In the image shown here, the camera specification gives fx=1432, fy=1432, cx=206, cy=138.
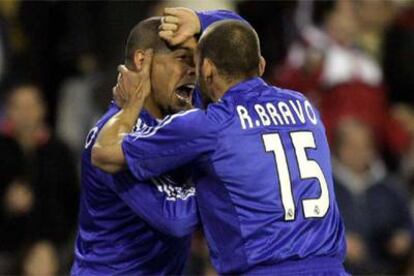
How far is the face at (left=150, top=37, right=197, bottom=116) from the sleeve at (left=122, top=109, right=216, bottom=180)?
1.42 feet

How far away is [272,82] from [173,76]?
4.74 m

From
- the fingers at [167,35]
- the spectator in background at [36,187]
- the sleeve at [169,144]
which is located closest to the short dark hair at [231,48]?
the sleeve at [169,144]

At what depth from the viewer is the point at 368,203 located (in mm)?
10000

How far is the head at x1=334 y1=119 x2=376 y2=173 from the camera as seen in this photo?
33.0ft

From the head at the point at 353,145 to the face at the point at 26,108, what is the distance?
218cm

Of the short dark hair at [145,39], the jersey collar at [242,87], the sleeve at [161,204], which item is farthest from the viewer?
the short dark hair at [145,39]

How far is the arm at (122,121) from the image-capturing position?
5.81m

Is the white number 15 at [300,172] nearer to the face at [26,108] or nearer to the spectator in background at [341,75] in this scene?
the spectator in background at [341,75]

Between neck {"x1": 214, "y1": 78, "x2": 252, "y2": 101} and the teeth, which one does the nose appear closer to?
the teeth

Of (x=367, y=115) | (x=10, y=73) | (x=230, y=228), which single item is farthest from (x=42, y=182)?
(x=230, y=228)

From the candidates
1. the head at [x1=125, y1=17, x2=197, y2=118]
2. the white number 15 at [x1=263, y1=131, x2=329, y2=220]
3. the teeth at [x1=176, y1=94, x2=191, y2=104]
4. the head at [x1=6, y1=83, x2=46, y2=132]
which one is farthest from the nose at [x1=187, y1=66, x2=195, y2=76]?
the head at [x1=6, y1=83, x2=46, y2=132]

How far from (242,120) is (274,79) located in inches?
208

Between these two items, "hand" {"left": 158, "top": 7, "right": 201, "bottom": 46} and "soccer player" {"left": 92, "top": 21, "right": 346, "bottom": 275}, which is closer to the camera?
"soccer player" {"left": 92, "top": 21, "right": 346, "bottom": 275}

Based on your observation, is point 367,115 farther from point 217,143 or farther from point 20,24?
point 217,143
